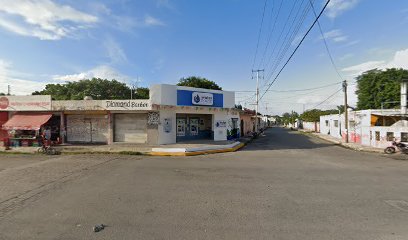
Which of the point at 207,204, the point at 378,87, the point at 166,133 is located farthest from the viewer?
the point at 378,87

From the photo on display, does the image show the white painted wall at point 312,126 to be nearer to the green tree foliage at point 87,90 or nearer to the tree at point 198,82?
the tree at point 198,82

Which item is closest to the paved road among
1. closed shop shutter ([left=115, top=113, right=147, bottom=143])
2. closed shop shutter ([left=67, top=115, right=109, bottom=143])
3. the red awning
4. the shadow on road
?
closed shop shutter ([left=115, top=113, right=147, bottom=143])

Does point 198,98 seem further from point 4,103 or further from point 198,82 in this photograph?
point 198,82

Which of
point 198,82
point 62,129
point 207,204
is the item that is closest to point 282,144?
point 207,204

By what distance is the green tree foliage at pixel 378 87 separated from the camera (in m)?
44.2

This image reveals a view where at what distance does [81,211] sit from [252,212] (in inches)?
173

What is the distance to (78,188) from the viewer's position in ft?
25.7

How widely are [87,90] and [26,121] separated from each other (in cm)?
3661

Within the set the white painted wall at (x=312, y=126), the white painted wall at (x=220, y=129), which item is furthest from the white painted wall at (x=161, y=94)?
the white painted wall at (x=312, y=126)

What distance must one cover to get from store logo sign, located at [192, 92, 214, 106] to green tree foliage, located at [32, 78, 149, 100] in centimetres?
3955

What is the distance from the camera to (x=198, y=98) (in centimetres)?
2105

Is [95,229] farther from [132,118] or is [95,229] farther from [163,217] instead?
[132,118]

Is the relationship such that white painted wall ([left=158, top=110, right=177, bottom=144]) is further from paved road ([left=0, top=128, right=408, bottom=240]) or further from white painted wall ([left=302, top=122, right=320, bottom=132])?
white painted wall ([left=302, top=122, right=320, bottom=132])

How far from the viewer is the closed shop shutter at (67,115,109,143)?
20.3 metres
